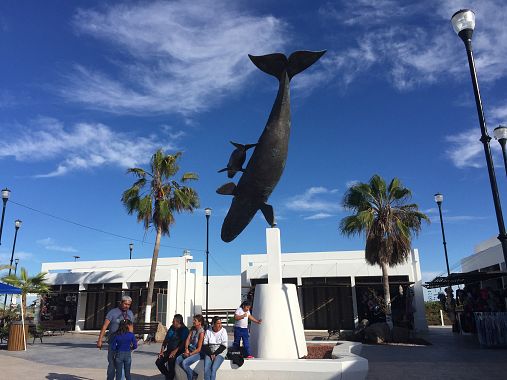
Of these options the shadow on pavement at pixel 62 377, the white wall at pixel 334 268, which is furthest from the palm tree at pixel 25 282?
the white wall at pixel 334 268

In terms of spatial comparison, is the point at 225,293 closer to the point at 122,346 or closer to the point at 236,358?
the point at 236,358

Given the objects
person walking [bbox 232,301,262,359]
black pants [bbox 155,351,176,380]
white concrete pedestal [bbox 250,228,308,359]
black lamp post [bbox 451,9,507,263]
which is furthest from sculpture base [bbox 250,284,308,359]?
black lamp post [bbox 451,9,507,263]

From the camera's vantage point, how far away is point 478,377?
875 centimetres

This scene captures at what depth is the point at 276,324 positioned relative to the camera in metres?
9.20

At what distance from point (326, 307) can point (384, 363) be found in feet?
50.3

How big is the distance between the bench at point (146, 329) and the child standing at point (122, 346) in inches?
474

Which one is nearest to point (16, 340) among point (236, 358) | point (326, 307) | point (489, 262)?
point (236, 358)

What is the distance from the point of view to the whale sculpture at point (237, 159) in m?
9.82

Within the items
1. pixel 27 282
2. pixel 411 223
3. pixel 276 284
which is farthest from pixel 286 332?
pixel 27 282

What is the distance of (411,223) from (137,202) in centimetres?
1257

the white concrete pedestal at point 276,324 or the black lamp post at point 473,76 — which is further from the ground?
the black lamp post at point 473,76

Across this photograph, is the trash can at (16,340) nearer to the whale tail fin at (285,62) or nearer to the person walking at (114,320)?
the person walking at (114,320)

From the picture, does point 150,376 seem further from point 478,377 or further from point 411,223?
point 411,223

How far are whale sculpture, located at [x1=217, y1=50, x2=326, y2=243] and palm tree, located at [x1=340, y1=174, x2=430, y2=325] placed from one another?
29.3 ft
